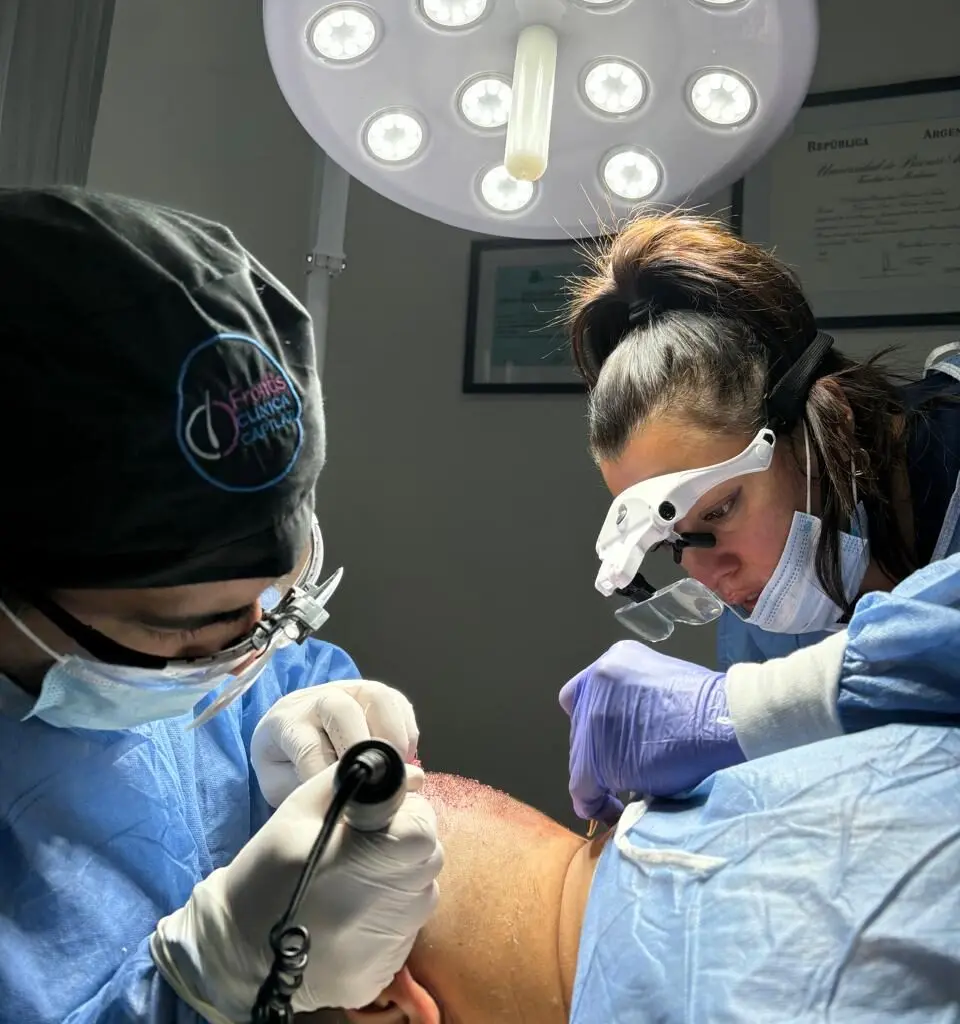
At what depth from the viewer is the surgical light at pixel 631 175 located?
3.71 feet

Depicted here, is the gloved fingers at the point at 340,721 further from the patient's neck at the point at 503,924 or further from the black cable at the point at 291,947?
the black cable at the point at 291,947

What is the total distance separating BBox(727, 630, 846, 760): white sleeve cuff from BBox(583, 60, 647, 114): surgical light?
0.67 meters

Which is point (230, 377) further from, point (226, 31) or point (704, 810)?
Result: point (226, 31)

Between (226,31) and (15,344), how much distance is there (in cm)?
168

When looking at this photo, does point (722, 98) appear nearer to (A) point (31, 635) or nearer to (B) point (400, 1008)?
(A) point (31, 635)

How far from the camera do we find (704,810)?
2.59 feet

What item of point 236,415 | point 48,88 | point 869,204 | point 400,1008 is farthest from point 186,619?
point 869,204

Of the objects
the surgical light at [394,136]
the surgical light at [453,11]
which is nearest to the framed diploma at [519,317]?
the surgical light at [394,136]

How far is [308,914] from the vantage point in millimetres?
809

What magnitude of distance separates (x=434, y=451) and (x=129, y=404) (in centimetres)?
161

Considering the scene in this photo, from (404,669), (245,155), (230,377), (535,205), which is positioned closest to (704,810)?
(230,377)

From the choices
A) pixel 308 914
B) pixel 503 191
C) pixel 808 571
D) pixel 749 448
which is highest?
pixel 503 191

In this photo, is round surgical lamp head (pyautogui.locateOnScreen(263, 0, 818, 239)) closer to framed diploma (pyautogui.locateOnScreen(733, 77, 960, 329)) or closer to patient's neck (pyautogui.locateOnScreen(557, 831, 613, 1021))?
patient's neck (pyautogui.locateOnScreen(557, 831, 613, 1021))

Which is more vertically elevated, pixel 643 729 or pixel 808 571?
pixel 808 571
